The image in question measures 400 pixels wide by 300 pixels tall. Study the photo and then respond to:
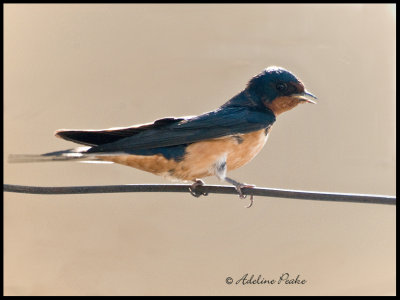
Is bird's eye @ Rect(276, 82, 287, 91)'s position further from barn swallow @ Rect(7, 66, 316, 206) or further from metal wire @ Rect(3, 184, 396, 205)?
metal wire @ Rect(3, 184, 396, 205)

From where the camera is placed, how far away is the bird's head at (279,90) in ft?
12.1

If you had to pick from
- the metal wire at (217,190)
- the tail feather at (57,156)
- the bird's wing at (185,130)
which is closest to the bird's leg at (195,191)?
the bird's wing at (185,130)

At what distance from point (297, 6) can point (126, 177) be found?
7.80ft

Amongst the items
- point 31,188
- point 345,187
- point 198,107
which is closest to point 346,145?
point 345,187

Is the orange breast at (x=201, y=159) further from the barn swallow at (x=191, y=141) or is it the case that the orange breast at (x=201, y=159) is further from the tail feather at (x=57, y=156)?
the tail feather at (x=57, y=156)

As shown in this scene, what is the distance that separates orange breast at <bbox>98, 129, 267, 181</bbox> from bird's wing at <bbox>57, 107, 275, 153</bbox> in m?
0.04

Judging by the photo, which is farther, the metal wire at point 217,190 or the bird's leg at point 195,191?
the bird's leg at point 195,191

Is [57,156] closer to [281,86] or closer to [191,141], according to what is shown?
[191,141]

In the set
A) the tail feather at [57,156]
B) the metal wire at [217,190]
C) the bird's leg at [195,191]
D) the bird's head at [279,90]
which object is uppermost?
the bird's head at [279,90]

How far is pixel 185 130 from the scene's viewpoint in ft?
10.7

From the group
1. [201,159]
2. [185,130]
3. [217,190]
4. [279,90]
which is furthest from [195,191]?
[279,90]

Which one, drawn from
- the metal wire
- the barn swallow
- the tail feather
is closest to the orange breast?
the barn swallow

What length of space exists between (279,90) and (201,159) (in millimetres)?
771

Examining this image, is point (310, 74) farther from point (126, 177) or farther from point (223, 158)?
point (223, 158)
